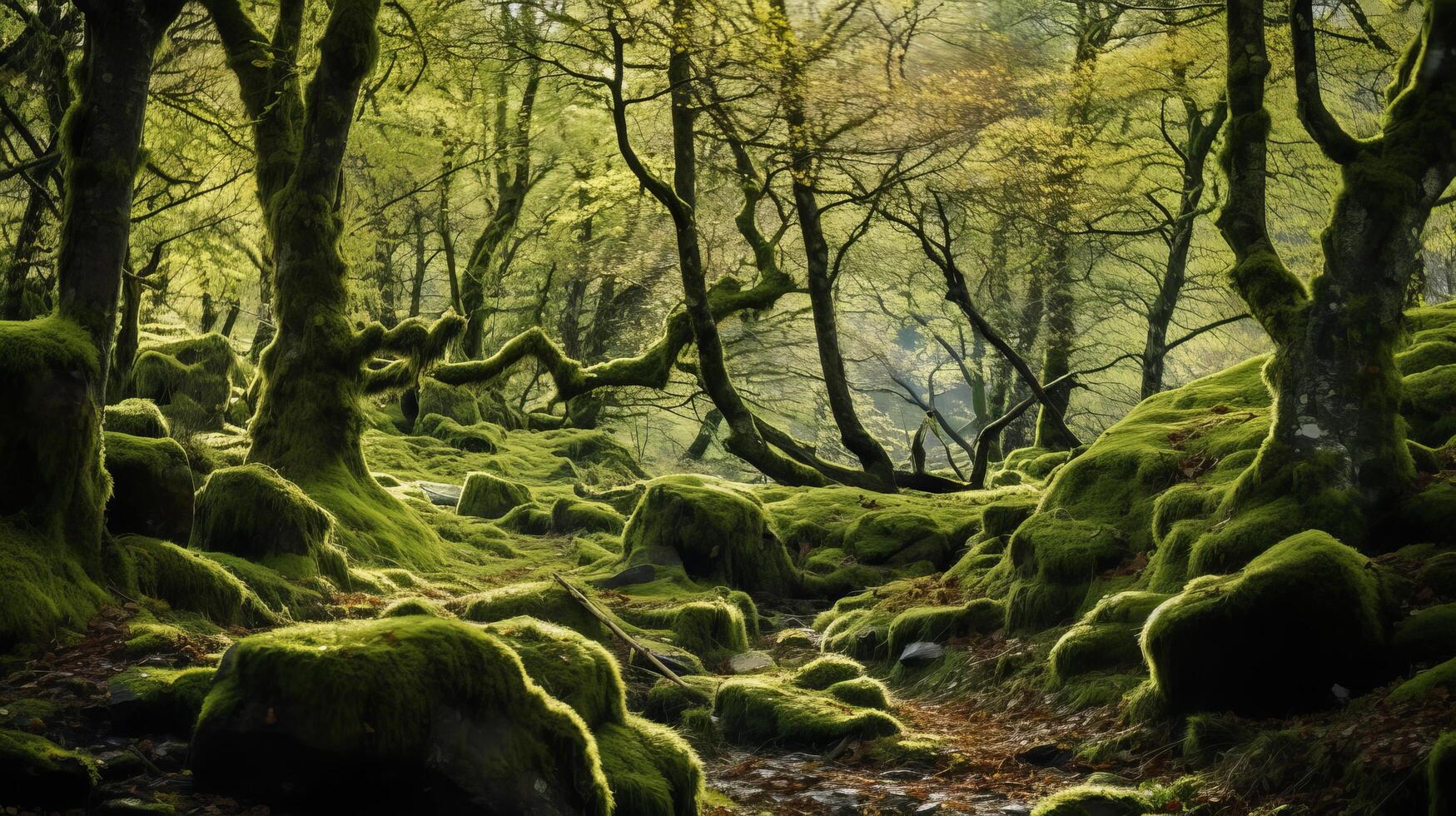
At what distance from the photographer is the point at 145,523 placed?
782 centimetres

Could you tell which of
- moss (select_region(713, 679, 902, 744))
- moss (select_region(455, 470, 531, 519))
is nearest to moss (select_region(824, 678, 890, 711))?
moss (select_region(713, 679, 902, 744))

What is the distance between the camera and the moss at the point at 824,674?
8.79 m

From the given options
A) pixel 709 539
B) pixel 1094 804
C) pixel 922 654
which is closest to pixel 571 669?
pixel 1094 804

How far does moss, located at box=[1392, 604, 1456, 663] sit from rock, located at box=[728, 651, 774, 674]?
5028 mm

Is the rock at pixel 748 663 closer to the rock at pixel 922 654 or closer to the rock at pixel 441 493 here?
the rock at pixel 922 654

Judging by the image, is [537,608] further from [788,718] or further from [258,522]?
[258,522]

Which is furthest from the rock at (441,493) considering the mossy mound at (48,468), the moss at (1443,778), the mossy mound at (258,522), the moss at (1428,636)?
the moss at (1443,778)

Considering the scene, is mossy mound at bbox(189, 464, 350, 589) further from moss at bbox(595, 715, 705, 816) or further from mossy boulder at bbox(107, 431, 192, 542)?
moss at bbox(595, 715, 705, 816)

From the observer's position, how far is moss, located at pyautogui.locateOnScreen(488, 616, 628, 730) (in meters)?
5.47

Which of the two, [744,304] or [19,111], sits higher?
[19,111]

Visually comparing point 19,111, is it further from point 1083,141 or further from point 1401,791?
point 1401,791

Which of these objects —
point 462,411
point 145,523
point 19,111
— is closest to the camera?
point 145,523

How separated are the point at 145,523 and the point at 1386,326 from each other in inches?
360

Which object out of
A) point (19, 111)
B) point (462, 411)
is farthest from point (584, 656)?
point (462, 411)
